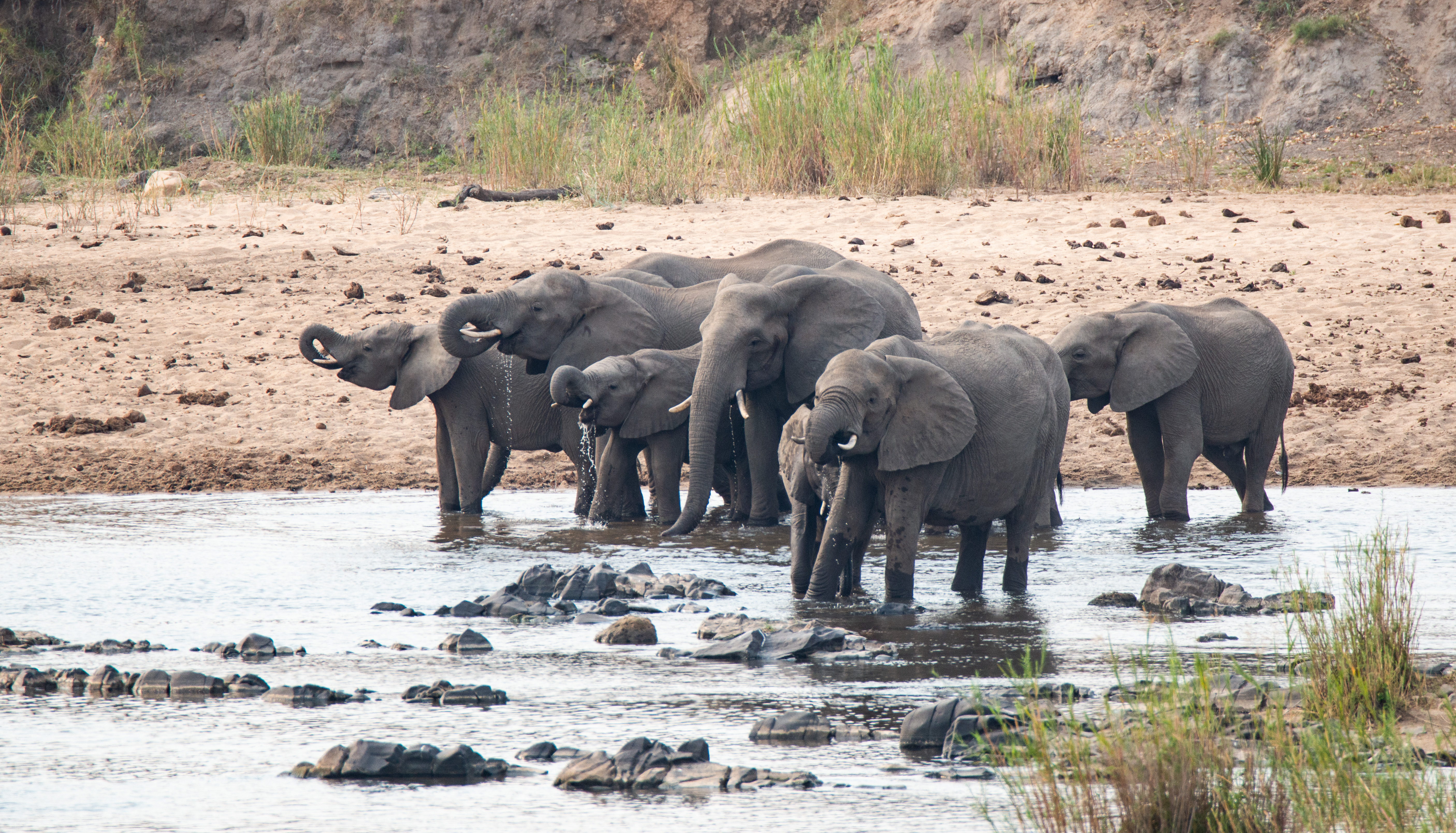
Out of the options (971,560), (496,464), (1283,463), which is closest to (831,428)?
(971,560)

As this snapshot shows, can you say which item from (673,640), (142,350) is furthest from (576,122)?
(673,640)

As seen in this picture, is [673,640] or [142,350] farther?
[142,350]

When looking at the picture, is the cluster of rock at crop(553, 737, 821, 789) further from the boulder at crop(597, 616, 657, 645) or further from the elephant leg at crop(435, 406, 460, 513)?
the elephant leg at crop(435, 406, 460, 513)

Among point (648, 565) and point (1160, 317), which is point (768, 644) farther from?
point (1160, 317)

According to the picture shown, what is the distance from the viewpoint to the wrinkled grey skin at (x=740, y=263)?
38.5 feet

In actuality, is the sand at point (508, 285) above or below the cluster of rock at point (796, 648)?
above

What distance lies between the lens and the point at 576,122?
2044cm

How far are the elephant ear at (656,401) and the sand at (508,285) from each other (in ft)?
8.61

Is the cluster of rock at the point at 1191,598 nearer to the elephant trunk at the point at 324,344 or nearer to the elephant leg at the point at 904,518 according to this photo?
the elephant leg at the point at 904,518

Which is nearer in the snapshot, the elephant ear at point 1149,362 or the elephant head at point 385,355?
the elephant ear at point 1149,362

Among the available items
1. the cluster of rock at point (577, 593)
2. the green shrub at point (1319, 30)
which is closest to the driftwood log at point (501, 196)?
the cluster of rock at point (577, 593)

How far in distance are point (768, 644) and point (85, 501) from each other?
6571 millimetres

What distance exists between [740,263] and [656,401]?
1.89 metres

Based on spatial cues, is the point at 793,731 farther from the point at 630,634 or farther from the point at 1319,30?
the point at 1319,30
